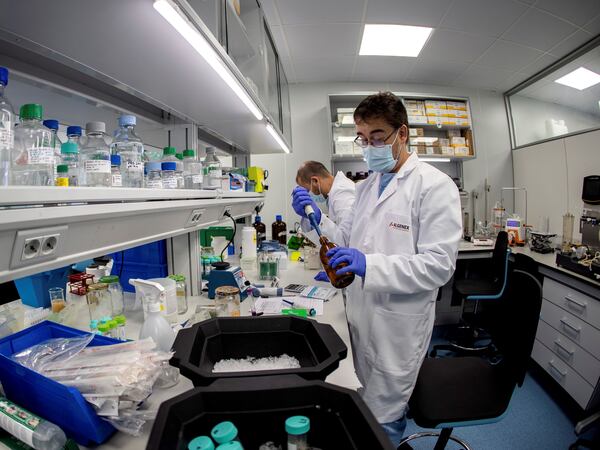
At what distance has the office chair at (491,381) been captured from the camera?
1.14 meters

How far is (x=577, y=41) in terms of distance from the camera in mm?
2992

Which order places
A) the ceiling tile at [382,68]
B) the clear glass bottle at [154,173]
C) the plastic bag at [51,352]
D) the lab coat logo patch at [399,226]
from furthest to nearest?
the ceiling tile at [382,68], the lab coat logo patch at [399,226], the clear glass bottle at [154,173], the plastic bag at [51,352]

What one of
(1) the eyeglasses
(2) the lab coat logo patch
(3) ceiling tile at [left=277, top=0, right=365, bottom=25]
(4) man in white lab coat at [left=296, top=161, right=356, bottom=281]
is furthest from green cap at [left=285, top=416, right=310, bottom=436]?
(3) ceiling tile at [left=277, top=0, right=365, bottom=25]

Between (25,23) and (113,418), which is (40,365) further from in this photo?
(25,23)

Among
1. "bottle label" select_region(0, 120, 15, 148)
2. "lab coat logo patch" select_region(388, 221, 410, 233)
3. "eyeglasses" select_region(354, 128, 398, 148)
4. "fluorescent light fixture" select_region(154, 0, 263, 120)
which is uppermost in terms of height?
"fluorescent light fixture" select_region(154, 0, 263, 120)

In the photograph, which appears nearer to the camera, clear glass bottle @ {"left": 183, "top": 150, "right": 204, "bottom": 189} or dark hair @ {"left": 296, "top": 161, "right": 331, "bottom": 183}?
clear glass bottle @ {"left": 183, "top": 150, "right": 204, "bottom": 189}

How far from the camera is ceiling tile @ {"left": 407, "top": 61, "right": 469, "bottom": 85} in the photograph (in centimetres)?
351

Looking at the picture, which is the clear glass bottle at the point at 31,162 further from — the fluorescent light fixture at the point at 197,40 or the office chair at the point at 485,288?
the office chair at the point at 485,288

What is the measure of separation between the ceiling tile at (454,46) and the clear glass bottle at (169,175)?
9.90 ft

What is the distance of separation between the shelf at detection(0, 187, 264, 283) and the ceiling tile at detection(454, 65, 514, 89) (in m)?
4.03

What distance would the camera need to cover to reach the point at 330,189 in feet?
8.34

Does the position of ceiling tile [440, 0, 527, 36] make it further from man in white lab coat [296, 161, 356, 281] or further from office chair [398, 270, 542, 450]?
office chair [398, 270, 542, 450]

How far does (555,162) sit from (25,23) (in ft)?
14.8

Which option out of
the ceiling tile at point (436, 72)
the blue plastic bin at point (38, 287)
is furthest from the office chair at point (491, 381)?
the ceiling tile at point (436, 72)
